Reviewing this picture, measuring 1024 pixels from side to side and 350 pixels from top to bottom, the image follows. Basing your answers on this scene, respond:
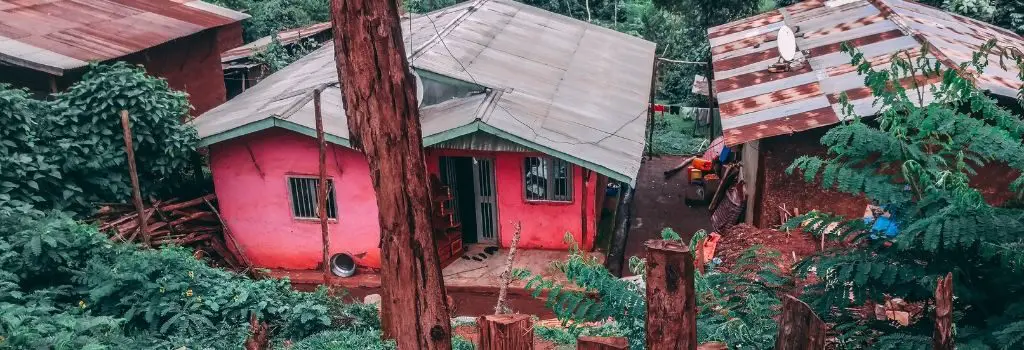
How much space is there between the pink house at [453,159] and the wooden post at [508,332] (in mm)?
6552

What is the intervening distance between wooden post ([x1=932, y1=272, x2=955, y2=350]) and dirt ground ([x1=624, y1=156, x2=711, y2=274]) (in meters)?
9.04

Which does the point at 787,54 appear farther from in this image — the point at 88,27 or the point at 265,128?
the point at 88,27

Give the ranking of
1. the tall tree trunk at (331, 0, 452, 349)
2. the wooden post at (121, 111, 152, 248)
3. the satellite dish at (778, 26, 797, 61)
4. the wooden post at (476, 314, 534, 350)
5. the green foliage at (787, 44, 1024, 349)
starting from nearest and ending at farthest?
1. the tall tree trunk at (331, 0, 452, 349)
2. the wooden post at (476, 314, 534, 350)
3. the green foliage at (787, 44, 1024, 349)
4. the wooden post at (121, 111, 152, 248)
5. the satellite dish at (778, 26, 797, 61)

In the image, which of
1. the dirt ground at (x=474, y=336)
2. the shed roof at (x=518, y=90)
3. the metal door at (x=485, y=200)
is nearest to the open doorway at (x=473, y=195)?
the metal door at (x=485, y=200)

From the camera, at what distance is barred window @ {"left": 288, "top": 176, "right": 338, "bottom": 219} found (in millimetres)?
11070

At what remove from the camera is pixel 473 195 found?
37.8ft

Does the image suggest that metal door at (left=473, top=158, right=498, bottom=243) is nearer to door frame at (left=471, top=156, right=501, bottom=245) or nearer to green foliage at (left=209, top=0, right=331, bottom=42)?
door frame at (left=471, top=156, right=501, bottom=245)

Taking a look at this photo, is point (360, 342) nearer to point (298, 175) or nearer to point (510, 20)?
point (298, 175)

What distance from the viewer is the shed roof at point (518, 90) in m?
9.98

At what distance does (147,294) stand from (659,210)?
9.37 metres

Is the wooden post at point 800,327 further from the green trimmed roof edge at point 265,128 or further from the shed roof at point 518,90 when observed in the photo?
the green trimmed roof edge at point 265,128

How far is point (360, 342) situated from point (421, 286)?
4.54 meters

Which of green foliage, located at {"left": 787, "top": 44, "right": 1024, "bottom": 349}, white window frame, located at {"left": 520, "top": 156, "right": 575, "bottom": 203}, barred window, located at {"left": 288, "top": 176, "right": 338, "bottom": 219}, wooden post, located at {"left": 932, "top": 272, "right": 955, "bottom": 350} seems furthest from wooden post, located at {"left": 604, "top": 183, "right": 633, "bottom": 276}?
wooden post, located at {"left": 932, "top": 272, "right": 955, "bottom": 350}

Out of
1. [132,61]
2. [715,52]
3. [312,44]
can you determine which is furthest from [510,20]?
[132,61]
